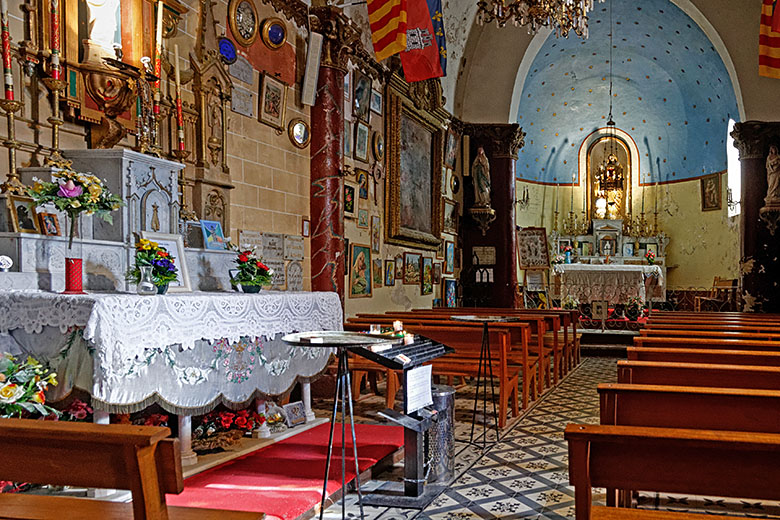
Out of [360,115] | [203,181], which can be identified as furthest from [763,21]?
[203,181]

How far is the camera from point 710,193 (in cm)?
1748

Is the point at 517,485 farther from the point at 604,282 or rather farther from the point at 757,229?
the point at 757,229

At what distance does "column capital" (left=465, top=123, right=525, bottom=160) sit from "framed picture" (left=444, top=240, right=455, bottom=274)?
7.67 ft

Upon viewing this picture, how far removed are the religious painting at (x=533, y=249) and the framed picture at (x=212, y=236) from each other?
1026 centimetres

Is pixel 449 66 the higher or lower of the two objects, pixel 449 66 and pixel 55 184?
the higher

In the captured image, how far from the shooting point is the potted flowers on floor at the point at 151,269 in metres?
4.05

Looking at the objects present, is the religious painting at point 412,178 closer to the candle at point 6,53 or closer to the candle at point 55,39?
the candle at point 55,39

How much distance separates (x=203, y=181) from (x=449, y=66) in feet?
28.9

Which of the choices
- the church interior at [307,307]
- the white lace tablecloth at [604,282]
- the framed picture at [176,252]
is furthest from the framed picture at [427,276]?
the framed picture at [176,252]

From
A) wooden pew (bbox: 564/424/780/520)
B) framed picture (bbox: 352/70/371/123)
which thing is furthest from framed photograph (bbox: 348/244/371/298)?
wooden pew (bbox: 564/424/780/520)

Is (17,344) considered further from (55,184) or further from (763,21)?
(763,21)

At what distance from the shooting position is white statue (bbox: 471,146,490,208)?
14367 millimetres

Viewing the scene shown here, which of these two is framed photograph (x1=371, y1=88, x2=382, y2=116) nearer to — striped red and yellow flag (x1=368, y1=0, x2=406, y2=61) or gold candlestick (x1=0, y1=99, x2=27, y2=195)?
striped red and yellow flag (x1=368, y1=0, x2=406, y2=61)

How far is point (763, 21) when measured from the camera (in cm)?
980
